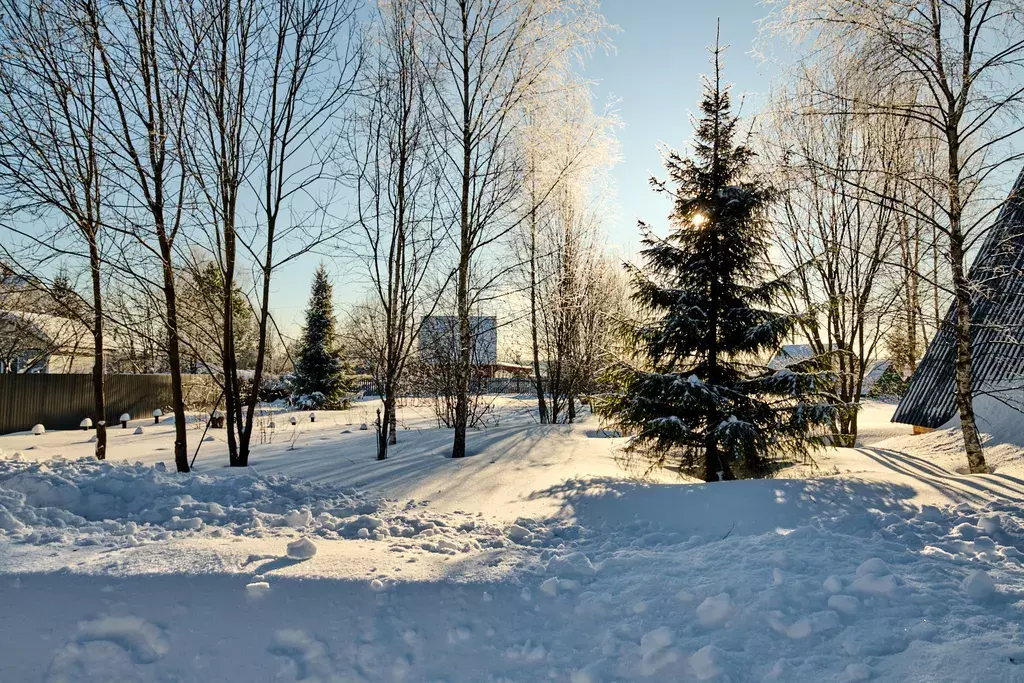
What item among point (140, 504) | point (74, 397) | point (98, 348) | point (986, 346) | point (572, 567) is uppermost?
point (98, 348)

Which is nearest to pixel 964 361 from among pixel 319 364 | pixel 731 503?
pixel 731 503

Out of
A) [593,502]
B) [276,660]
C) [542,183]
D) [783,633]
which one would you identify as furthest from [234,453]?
[542,183]

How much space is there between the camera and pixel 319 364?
25.0 metres

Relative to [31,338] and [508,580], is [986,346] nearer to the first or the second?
[508,580]

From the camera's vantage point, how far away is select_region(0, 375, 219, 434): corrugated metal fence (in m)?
15.6

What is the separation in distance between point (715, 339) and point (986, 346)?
16.8 ft

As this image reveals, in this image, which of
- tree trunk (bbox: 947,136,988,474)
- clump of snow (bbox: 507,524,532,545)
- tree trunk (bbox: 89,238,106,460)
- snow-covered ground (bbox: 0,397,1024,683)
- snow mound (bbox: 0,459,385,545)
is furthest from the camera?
tree trunk (bbox: 89,238,106,460)

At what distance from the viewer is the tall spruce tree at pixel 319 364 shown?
24.7m

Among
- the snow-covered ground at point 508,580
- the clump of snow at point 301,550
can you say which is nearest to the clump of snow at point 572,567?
the snow-covered ground at point 508,580

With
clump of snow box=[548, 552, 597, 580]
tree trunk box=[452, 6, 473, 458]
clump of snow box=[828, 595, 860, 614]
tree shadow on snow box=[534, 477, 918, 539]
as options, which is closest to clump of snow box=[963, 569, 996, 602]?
clump of snow box=[828, 595, 860, 614]

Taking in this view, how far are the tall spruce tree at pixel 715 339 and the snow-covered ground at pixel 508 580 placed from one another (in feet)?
4.75

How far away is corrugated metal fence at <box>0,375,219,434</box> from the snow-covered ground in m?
14.5

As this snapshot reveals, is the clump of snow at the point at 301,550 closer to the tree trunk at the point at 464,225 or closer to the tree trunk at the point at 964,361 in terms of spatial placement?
the tree trunk at the point at 464,225

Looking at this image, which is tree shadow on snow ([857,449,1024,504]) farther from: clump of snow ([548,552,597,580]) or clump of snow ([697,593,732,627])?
clump of snow ([548,552,597,580])
